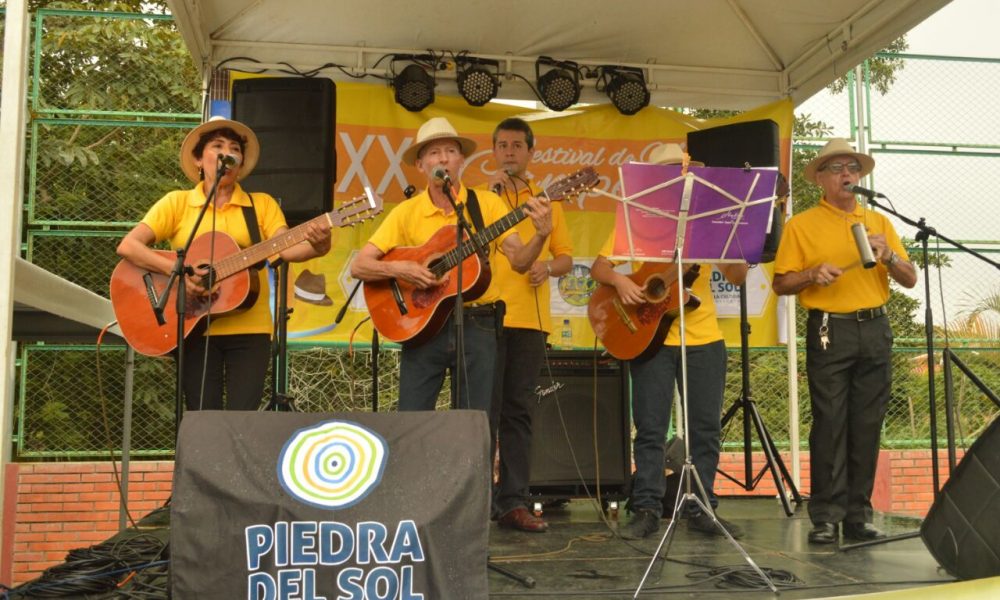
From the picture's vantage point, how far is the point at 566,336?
21.0 feet

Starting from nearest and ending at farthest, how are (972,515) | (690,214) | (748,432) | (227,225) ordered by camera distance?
(972,515) < (690,214) < (227,225) < (748,432)

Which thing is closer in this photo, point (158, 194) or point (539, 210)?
point (539, 210)

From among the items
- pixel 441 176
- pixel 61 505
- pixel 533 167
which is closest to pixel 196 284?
pixel 441 176

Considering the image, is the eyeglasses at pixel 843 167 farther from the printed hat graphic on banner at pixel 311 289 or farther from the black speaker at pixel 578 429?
the printed hat graphic on banner at pixel 311 289

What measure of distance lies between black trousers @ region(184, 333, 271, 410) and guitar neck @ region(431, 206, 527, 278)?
85 cm

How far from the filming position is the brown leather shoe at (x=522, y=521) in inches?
187

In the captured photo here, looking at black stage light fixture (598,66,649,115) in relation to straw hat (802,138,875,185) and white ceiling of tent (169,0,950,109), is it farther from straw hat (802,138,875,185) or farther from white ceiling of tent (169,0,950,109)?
straw hat (802,138,875,185)

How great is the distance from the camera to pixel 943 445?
30.8ft

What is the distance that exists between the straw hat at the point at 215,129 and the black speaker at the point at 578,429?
2.23m

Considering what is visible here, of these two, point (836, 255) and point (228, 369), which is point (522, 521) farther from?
point (836, 255)

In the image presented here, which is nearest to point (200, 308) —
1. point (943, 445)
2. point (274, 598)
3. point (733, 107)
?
point (274, 598)

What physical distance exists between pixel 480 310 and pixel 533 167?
2.61m

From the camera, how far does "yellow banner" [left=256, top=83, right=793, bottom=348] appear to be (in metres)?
6.15

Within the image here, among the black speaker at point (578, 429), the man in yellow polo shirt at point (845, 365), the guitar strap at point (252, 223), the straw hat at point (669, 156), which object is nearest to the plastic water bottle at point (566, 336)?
the black speaker at point (578, 429)
